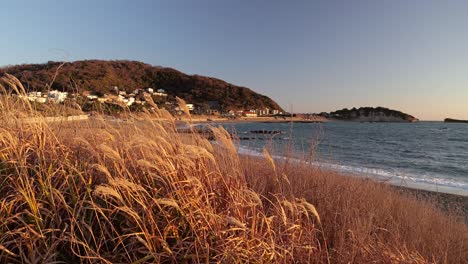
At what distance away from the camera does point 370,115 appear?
179 meters

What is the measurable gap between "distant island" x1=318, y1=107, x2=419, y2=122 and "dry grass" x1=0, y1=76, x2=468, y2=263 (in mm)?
174414

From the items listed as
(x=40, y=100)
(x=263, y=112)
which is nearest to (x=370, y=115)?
(x=263, y=112)

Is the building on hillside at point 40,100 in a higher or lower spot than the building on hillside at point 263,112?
higher

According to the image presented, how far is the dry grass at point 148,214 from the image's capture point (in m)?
2.65

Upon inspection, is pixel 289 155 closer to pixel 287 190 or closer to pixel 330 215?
pixel 287 190

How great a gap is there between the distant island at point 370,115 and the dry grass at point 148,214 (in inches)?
6867

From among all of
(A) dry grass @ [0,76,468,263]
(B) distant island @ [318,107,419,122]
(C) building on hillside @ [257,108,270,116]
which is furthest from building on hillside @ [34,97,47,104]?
(B) distant island @ [318,107,419,122]

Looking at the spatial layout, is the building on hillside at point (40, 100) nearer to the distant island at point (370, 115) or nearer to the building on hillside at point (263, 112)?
the building on hillside at point (263, 112)

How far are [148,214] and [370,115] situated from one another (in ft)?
624

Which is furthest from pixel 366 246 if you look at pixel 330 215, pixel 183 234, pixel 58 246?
pixel 58 246

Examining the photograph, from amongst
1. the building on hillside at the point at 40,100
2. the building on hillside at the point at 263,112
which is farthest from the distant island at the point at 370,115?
the building on hillside at the point at 40,100

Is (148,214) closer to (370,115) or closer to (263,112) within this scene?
(263,112)

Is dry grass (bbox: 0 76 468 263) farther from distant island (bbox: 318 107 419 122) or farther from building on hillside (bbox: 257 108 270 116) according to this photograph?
distant island (bbox: 318 107 419 122)

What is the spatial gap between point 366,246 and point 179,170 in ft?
6.41
